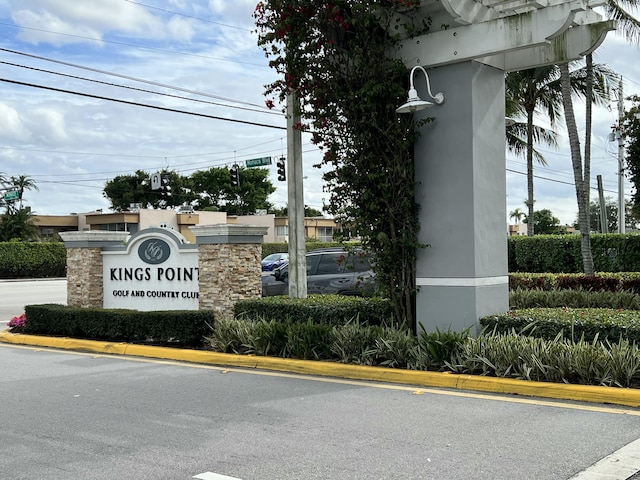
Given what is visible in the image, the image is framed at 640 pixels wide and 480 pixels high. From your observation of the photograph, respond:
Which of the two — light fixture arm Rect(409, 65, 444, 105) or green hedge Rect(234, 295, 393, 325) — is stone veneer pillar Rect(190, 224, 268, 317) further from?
light fixture arm Rect(409, 65, 444, 105)

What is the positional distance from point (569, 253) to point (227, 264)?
54.2 feet

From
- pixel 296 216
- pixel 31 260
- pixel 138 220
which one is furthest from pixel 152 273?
pixel 138 220

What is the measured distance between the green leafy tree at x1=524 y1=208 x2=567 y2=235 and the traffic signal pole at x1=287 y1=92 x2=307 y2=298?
78.3 meters

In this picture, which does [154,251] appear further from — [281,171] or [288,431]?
[281,171]

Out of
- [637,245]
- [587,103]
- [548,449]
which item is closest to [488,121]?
[548,449]

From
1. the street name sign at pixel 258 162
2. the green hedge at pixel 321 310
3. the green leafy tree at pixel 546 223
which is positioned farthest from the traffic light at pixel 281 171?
the green leafy tree at pixel 546 223

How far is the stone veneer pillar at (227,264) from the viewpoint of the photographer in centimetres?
1220

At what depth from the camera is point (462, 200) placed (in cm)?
945

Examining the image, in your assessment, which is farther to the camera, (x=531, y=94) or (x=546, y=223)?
(x=546, y=223)

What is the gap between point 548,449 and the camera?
18.3 feet

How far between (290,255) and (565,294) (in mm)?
5403

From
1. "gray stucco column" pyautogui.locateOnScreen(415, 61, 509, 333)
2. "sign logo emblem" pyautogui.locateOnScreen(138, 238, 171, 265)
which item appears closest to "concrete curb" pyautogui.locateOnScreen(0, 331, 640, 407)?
"gray stucco column" pyautogui.locateOnScreen(415, 61, 509, 333)

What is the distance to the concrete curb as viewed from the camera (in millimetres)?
7250

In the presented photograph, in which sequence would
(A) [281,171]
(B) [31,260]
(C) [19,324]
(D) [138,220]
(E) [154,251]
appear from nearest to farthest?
(E) [154,251] → (C) [19,324] → (A) [281,171] → (B) [31,260] → (D) [138,220]
